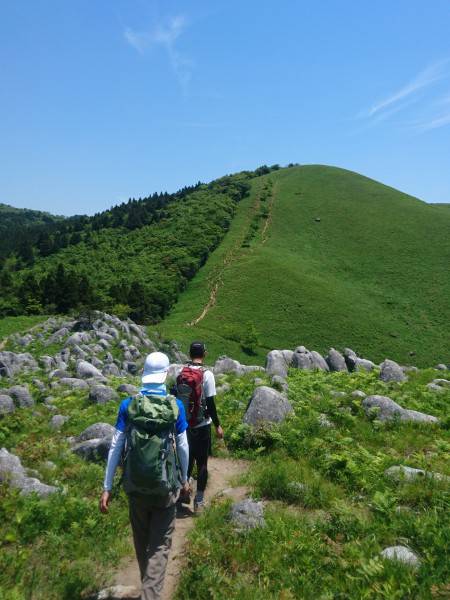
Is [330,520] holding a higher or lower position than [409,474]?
lower

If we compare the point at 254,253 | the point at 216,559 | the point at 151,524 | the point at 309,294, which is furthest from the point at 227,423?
the point at 254,253

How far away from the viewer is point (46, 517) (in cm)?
629

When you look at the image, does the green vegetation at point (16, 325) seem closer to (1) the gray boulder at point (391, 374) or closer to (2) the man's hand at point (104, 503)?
(1) the gray boulder at point (391, 374)

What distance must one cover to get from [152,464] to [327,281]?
229 ft

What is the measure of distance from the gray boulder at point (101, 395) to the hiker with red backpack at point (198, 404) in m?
6.77

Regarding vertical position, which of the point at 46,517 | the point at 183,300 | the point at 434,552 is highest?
the point at 434,552

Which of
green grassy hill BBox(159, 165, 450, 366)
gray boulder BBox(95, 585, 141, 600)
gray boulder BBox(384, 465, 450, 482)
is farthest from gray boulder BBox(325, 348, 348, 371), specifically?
gray boulder BBox(95, 585, 141, 600)

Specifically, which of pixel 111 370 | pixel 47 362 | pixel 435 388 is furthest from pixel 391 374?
pixel 47 362

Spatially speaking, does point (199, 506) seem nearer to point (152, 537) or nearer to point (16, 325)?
point (152, 537)

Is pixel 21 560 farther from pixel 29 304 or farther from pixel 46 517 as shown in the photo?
pixel 29 304

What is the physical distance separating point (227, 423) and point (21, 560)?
6.94m

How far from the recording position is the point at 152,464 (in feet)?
15.2

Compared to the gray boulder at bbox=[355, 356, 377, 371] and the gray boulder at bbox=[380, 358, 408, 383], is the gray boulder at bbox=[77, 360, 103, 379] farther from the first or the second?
the gray boulder at bbox=[380, 358, 408, 383]

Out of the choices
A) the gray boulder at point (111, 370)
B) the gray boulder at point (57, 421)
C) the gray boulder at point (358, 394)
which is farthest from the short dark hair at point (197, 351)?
the gray boulder at point (111, 370)
